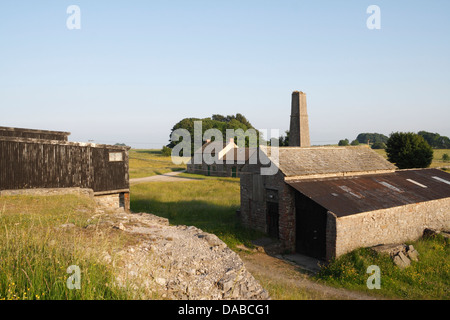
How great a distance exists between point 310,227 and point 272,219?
2648 millimetres

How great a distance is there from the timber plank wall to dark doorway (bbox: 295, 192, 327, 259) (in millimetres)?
13676

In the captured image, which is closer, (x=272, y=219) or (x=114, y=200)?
(x=272, y=219)

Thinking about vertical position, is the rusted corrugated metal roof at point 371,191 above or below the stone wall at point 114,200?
above

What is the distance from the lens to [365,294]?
425 inches

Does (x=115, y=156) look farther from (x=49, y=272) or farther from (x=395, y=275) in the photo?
(x=395, y=275)

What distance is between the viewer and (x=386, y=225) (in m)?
15.5

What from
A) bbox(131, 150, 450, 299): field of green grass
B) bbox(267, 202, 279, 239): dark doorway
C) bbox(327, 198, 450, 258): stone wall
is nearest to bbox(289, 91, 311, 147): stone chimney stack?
bbox(131, 150, 450, 299): field of green grass

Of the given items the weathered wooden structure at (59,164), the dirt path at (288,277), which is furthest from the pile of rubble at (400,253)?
the weathered wooden structure at (59,164)

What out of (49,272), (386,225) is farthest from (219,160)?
(49,272)

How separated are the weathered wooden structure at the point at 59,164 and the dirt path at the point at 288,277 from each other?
12.2 m

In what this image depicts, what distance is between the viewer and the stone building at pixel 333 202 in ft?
47.0

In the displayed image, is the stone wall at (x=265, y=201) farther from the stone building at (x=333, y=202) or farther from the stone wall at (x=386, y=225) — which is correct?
the stone wall at (x=386, y=225)

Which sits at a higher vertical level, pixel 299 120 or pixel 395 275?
pixel 299 120
